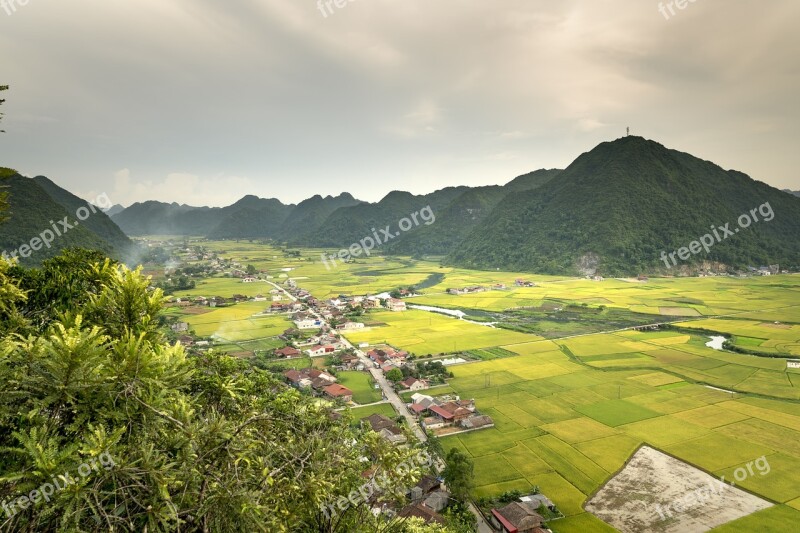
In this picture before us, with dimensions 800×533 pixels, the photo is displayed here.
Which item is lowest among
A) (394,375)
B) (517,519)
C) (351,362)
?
(351,362)

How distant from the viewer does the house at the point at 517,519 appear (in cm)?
1812

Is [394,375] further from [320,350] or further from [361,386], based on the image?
[320,350]

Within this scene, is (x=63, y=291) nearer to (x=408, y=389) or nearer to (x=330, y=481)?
(x=330, y=481)

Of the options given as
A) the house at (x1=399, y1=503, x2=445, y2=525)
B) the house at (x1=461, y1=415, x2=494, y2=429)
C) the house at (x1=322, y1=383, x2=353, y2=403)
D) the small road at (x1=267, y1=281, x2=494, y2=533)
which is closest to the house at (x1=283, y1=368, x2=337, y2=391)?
the house at (x1=322, y1=383, x2=353, y2=403)

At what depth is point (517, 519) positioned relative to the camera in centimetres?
1853

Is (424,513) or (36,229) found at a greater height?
(36,229)

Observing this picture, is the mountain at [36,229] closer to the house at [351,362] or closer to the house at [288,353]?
the house at [288,353]

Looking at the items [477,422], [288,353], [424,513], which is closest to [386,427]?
[477,422]

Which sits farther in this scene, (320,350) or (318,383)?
(320,350)

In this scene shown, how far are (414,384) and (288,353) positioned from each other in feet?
56.9

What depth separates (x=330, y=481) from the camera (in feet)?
19.4

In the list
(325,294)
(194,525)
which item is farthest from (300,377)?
(325,294)

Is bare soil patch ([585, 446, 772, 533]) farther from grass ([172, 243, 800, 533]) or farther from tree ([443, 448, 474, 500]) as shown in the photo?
tree ([443, 448, 474, 500])

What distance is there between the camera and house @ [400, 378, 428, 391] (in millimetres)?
36969
